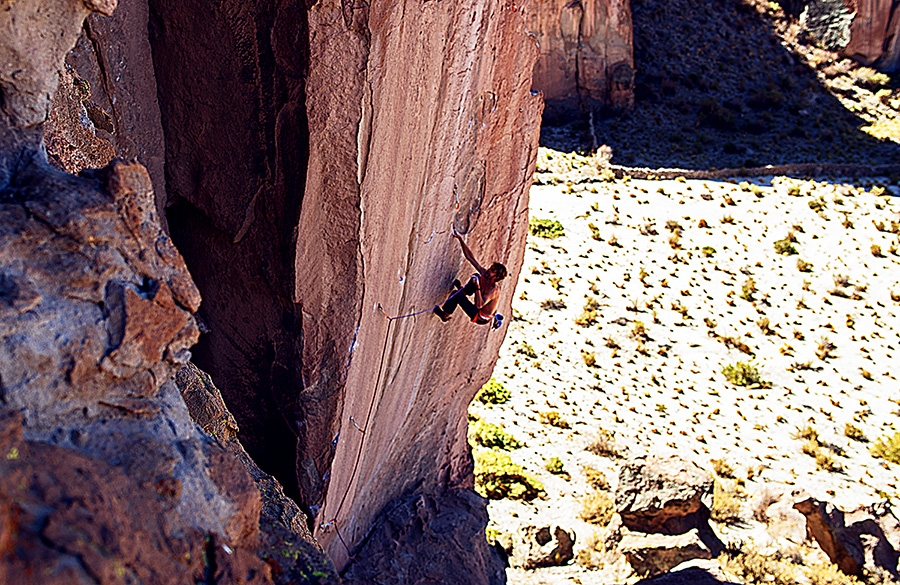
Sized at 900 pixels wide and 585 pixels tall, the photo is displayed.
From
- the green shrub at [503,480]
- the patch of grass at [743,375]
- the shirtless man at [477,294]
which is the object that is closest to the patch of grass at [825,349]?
the patch of grass at [743,375]

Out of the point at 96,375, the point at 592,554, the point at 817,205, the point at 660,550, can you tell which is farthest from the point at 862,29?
the point at 96,375

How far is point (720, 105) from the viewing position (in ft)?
107

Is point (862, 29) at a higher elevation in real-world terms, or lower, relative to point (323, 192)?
higher

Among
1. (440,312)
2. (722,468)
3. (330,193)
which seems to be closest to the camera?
(330,193)

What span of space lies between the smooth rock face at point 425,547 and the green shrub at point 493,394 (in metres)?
5.42

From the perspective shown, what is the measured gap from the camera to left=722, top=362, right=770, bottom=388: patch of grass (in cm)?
1554

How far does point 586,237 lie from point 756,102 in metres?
16.5

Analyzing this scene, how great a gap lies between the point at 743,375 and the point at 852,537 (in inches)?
208

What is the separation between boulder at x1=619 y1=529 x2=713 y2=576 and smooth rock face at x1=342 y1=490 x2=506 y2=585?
2.43 meters

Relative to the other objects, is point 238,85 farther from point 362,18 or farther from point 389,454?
point 389,454

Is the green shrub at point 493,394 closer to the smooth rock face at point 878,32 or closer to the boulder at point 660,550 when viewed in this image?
the boulder at point 660,550

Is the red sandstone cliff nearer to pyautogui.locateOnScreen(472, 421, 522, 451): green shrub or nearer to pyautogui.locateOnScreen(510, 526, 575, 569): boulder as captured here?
pyautogui.locateOnScreen(510, 526, 575, 569): boulder

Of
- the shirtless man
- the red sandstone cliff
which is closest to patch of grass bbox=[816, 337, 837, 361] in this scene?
the red sandstone cliff

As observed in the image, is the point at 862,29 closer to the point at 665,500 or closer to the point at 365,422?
the point at 665,500
